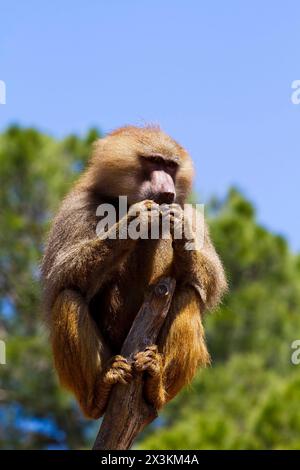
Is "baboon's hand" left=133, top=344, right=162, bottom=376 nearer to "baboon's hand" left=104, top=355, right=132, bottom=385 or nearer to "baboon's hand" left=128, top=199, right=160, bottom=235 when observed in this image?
"baboon's hand" left=104, top=355, right=132, bottom=385

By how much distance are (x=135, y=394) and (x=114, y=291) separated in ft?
2.52

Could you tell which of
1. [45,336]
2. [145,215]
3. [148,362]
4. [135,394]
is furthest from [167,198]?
[45,336]

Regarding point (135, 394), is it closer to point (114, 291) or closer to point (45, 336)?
point (114, 291)

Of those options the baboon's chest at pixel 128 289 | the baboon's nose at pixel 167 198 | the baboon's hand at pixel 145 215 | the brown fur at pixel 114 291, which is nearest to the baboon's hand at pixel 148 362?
the brown fur at pixel 114 291

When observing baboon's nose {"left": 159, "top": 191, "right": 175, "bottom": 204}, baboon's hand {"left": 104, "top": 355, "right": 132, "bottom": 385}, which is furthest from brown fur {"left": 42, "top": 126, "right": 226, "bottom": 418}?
baboon's nose {"left": 159, "top": 191, "right": 175, "bottom": 204}

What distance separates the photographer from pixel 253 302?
1872 centimetres

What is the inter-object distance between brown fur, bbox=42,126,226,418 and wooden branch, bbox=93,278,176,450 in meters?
0.06

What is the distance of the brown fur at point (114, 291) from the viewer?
185 inches

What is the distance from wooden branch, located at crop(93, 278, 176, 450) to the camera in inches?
172

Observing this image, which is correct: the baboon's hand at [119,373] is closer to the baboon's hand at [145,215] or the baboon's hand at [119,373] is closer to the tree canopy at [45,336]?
the baboon's hand at [145,215]

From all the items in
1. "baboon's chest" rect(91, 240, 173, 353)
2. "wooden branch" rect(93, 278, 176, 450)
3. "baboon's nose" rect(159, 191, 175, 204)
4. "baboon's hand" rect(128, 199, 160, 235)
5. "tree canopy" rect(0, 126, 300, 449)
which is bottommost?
"wooden branch" rect(93, 278, 176, 450)

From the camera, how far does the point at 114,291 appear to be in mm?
5086

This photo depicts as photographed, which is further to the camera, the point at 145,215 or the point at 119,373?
the point at 145,215
